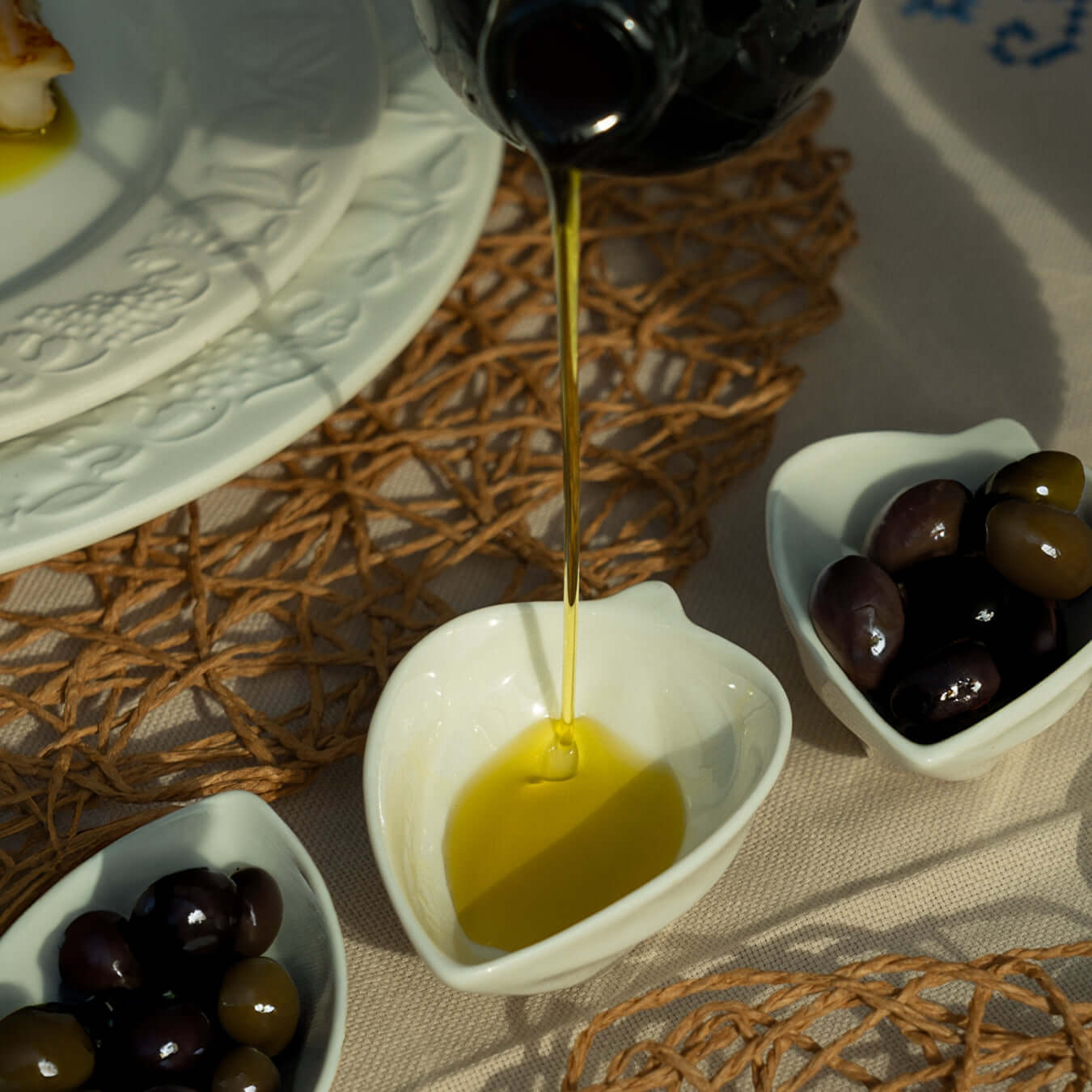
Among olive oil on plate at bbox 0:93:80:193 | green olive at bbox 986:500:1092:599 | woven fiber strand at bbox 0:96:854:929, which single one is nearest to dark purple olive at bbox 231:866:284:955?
woven fiber strand at bbox 0:96:854:929

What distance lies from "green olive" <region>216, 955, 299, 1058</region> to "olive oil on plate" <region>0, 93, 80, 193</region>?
569 mm

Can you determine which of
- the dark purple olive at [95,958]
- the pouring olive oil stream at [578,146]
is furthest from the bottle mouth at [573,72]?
the dark purple olive at [95,958]

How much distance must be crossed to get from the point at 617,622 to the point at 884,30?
28.2 inches

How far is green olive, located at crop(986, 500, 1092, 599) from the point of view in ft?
2.07

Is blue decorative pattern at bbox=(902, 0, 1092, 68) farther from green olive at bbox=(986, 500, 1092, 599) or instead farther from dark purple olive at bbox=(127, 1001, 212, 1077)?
dark purple olive at bbox=(127, 1001, 212, 1077)

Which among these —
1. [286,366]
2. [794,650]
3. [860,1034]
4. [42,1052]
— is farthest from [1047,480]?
[42,1052]

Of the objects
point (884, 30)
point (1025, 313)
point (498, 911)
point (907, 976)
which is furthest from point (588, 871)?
point (884, 30)

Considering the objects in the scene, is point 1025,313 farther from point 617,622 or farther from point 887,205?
point 617,622

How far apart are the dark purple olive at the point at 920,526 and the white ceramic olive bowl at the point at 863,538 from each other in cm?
4

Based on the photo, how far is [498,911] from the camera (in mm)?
597

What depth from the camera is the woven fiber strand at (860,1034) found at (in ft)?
1.84

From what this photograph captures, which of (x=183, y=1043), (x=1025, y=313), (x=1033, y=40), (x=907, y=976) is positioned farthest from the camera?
(x=1033, y=40)

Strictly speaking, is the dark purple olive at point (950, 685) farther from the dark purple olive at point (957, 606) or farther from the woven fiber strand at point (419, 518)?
the woven fiber strand at point (419, 518)

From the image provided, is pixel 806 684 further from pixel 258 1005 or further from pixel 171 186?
pixel 171 186
